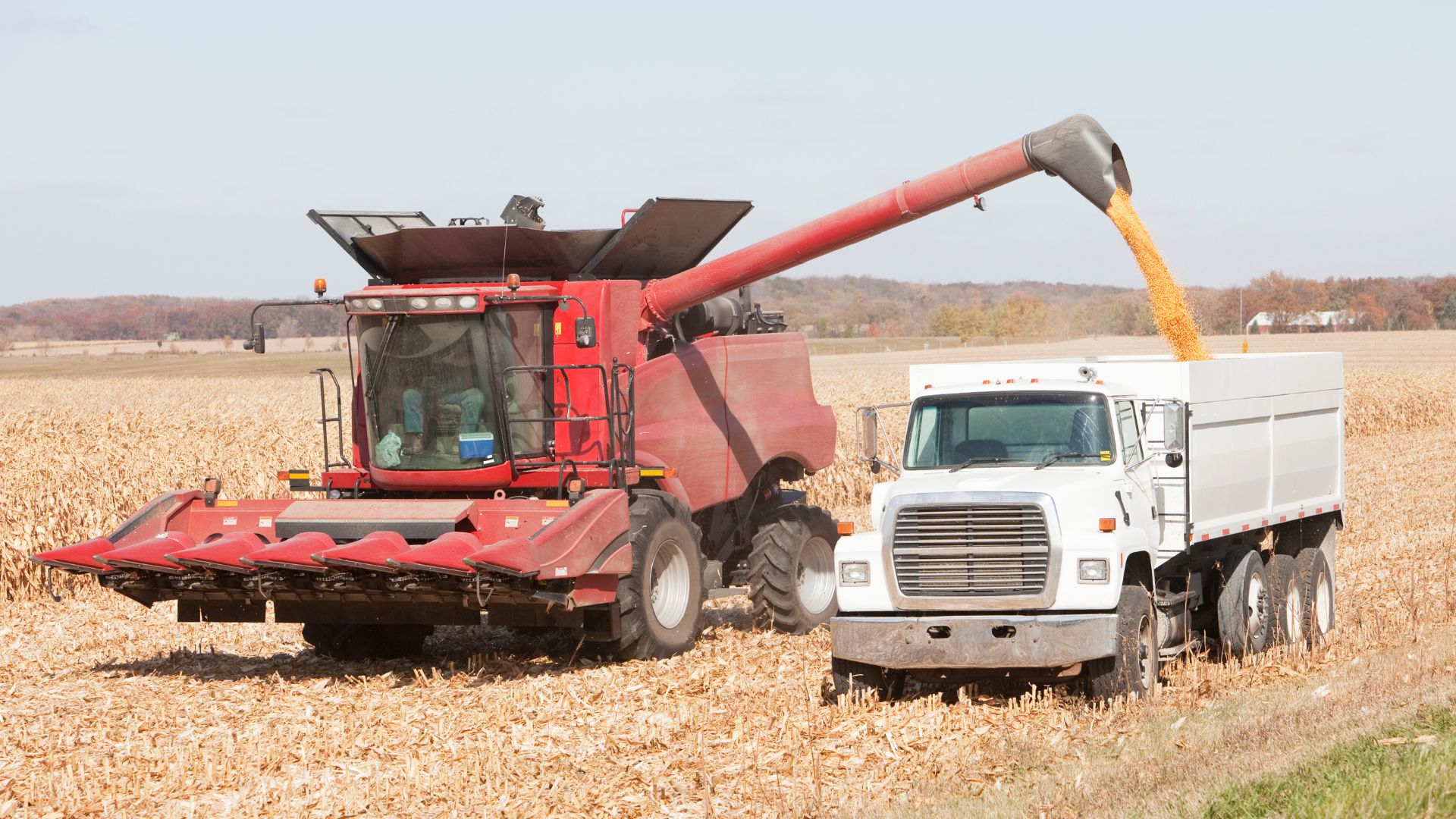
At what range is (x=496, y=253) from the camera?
12.9 metres

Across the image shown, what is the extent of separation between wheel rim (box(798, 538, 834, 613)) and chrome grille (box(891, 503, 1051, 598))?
4.47m

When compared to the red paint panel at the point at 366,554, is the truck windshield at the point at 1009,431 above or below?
above

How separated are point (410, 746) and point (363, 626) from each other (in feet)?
13.9

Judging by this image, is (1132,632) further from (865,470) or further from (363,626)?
(865,470)

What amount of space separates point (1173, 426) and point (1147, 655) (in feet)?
5.15

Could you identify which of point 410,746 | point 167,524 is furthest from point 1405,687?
point 167,524

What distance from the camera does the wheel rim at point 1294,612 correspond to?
12539 mm

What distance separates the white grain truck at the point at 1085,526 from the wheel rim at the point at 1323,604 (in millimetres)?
27

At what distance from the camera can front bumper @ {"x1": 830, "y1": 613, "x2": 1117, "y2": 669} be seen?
9.61 m

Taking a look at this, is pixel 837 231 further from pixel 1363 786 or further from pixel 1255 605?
pixel 1363 786

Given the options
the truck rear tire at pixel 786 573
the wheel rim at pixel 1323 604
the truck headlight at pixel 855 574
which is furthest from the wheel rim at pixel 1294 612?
the truck headlight at pixel 855 574

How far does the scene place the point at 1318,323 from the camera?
85.4m

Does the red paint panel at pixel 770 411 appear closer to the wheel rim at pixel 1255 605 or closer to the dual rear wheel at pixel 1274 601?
the dual rear wheel at pixel 1274 601

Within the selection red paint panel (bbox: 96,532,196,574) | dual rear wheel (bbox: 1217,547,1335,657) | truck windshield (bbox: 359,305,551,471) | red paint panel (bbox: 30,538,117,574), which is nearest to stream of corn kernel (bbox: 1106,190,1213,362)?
dual rear wheel (bbox: 1217,547,1335,657)
